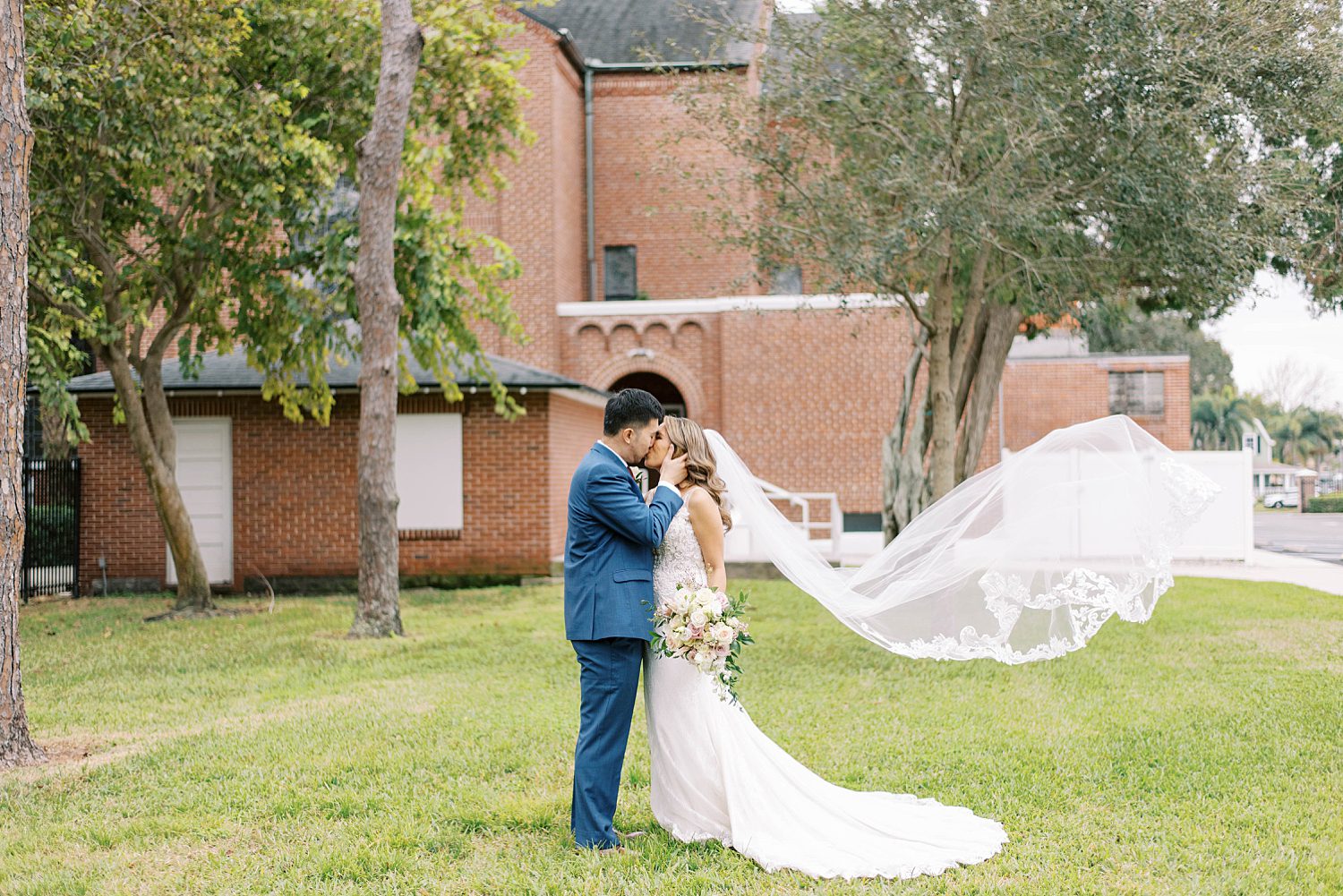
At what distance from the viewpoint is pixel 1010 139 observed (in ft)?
33.4

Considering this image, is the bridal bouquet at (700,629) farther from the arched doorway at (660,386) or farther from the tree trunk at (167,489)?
the arched doorway at (660,386)

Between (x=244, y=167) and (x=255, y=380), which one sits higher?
(x=244, y=167)

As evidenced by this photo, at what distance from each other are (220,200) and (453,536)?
6.57 m

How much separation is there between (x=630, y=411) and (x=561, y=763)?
2.93 m

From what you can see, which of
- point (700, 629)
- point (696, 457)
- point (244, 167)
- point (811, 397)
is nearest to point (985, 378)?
point (244, 167)

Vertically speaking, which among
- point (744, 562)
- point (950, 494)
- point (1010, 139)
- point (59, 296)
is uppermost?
point (1010, 139)

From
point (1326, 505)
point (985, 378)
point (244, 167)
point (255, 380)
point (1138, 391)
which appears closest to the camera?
point (244, 167)

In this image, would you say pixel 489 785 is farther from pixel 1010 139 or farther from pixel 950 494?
pixel 1010 139

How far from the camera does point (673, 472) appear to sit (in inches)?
214

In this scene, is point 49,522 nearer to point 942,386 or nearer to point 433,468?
point 433,468

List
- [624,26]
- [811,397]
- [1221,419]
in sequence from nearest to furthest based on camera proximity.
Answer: [811,397] < [624,26] < [1221,419]

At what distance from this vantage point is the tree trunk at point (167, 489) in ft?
51.4

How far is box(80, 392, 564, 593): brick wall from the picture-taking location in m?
19.4

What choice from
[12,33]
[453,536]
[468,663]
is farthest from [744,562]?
[12,33]
